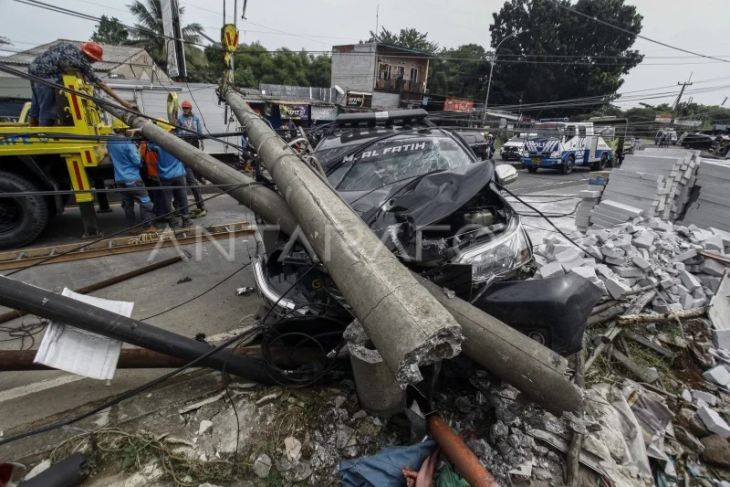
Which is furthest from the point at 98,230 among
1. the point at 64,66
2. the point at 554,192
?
the point at 554,192

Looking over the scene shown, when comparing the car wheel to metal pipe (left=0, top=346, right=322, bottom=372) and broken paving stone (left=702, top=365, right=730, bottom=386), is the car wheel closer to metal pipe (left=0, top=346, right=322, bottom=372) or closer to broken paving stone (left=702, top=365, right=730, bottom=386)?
metal pipe (left=0, top=346, right=322, bottom=372)

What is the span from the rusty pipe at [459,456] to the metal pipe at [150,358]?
1.03 meters

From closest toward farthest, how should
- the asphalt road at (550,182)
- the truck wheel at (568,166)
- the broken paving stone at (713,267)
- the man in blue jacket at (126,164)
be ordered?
the broken paving stone at (713,267), the man in blue jacket at (126,164), the asphalt road at (550,182), the truck wheel at (568,166)

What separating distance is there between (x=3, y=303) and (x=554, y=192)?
12.9 m

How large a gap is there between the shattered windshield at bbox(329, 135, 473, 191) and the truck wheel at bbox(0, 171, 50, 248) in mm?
5080

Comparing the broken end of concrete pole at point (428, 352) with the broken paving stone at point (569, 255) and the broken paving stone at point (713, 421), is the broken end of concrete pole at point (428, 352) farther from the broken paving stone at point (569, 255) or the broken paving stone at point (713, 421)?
the broken paving stone at point (569, 255)

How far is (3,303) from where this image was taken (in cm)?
196

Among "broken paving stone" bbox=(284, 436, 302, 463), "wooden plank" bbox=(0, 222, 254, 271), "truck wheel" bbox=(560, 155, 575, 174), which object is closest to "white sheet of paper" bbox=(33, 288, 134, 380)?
"broken paving stone" bbox=(284, 436, 302, 463)

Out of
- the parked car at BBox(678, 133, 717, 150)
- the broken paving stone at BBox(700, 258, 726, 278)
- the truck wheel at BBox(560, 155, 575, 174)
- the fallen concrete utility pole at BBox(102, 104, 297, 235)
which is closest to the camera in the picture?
the fallen concrete utility pole at BBox(102, 104, 297, 235)

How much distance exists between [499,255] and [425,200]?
69cm

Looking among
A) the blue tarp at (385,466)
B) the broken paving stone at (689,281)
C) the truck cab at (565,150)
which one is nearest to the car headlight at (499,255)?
the blue tarp at (385,466)

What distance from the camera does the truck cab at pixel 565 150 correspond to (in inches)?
595

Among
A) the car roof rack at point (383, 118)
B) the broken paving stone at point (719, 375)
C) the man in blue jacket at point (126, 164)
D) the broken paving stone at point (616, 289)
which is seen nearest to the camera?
the broken paving stone at point (719, 375)

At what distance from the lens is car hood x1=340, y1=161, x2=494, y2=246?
2482 millimetres
